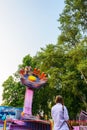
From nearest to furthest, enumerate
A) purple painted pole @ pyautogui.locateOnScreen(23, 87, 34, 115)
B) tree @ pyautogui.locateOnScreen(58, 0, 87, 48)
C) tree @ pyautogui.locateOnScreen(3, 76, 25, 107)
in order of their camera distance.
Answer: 1. purple painted pole @ pyautogui.locateOnScreen(23, 87, 34, 115)
2. tree @ pyautogui.locateOnScreen(58, 0, 87, 48)
3. tree @ pyautogui.locateOnScreen(3, 76, 25, 107)

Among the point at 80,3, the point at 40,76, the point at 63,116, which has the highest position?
the point at 80,3

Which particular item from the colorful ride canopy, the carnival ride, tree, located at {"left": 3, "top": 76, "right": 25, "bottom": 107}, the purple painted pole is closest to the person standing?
the carnival ride

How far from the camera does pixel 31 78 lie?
2542 cm

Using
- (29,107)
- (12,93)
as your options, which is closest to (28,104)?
(29,107)

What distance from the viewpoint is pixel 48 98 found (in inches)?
1845

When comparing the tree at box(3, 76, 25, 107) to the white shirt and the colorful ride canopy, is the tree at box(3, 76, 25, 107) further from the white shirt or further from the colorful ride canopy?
the white shirt

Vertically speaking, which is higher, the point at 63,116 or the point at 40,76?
the point at 40,76

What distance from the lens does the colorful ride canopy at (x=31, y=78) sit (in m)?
24.9

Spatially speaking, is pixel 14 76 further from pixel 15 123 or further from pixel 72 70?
pixel 15 123

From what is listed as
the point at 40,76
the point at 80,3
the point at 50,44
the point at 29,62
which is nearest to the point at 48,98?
the point at 29,62

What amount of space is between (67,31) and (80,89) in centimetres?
684

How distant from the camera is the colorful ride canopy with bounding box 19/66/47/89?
24.9 meters

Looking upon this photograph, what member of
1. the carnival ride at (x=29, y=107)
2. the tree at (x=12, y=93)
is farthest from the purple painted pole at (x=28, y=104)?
the tree at (x=12, y=93)

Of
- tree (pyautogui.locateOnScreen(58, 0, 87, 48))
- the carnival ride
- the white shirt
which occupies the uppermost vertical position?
tree (pyautogui.locateOnScreen(58, 0, 87, 48))
